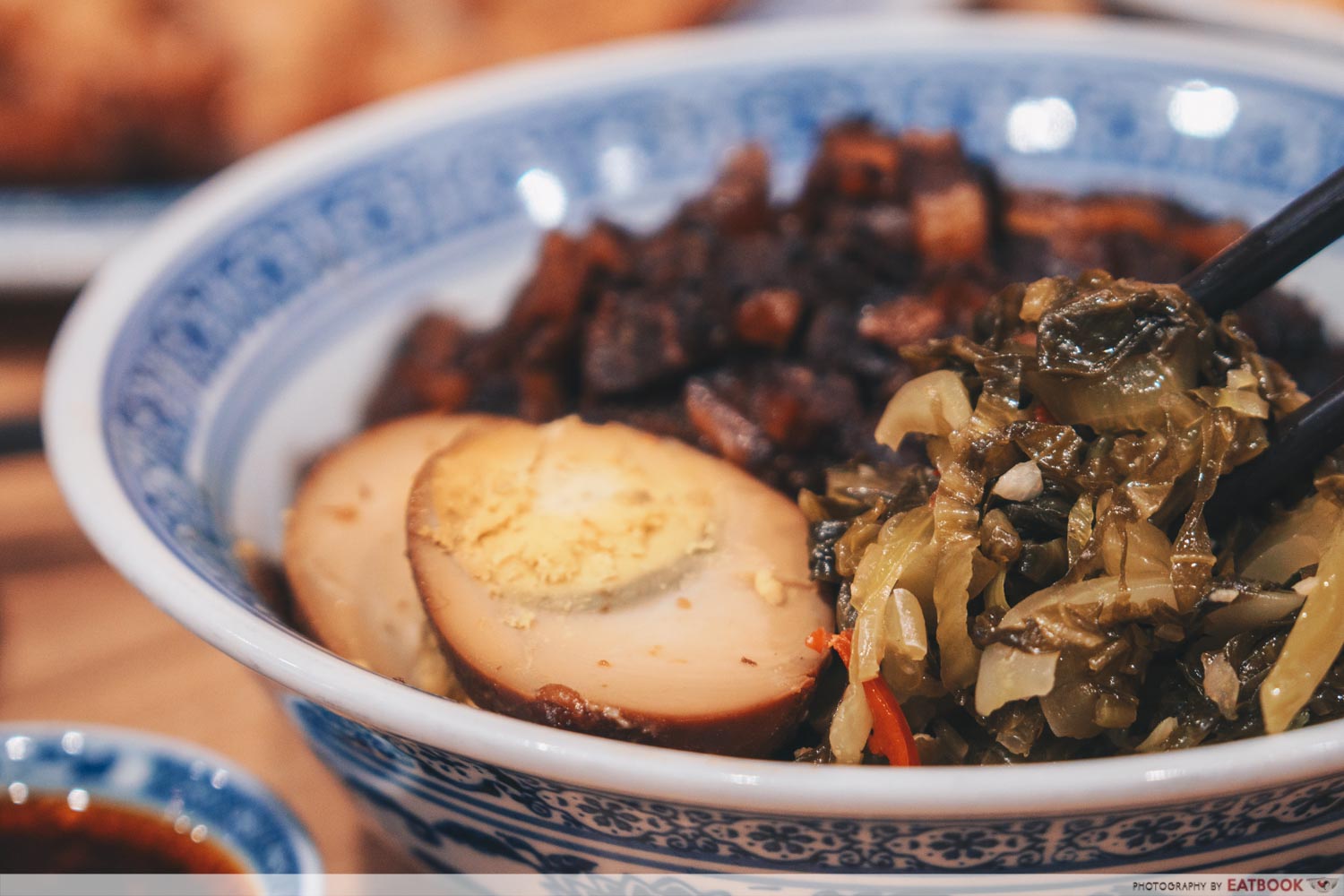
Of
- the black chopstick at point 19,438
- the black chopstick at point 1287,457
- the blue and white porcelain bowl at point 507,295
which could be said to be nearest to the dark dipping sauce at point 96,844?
the blue and white porcelain bowl at point 507,295

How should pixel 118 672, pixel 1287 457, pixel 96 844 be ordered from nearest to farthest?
pixel 1287 457 < pixel 96 844 < pixel 118 672

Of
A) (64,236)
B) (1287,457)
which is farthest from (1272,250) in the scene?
(64,236)

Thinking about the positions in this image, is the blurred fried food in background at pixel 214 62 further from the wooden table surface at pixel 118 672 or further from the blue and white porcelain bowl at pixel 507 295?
the wooden table surface at pixel 118 672

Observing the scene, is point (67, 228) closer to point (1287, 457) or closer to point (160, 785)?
point (160, 785)

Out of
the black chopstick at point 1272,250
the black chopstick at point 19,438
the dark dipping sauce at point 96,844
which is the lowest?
the dark dipping sauce at point 96,844

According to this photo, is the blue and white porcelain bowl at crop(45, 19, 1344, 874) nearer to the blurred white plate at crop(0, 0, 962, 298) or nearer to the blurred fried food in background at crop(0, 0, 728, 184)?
the blurred white plate at crop(0, 0, 962, 298)

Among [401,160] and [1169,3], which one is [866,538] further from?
[1169,3]
